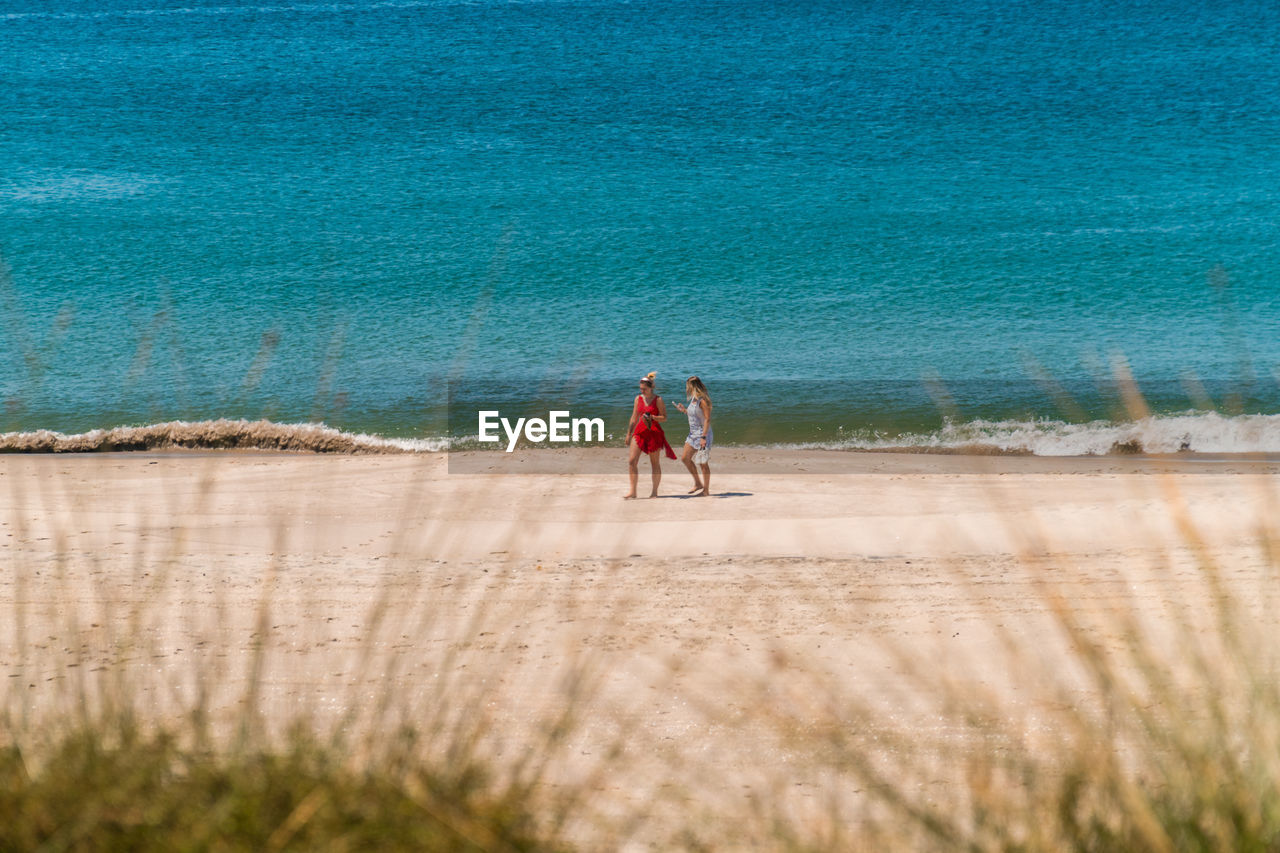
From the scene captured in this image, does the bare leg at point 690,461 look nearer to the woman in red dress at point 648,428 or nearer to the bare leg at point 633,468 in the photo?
the woman in red dress at point 648,428

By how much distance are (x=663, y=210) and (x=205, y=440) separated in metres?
22.9

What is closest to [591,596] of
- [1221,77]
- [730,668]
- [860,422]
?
[730,668]

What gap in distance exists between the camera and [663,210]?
124ft

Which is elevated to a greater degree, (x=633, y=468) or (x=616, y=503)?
(x=633, y=468)

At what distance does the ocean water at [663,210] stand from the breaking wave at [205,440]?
2.48 feet

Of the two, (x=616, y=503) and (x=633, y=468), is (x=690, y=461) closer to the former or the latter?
(x=633, y=468)

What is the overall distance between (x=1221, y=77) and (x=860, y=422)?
38098 millimetres

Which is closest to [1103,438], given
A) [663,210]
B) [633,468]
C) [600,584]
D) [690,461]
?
[690,461]

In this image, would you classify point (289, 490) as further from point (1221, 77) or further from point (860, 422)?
point (1221, 77)

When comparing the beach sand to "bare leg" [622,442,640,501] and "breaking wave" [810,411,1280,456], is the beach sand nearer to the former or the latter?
"bare leg" [622,442,640,501]

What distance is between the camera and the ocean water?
72.2ft

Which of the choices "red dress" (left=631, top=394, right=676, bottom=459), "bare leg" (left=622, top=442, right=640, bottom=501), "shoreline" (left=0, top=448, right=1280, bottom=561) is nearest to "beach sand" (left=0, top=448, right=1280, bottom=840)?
"shoreline" (left=0, top=448, right=1280, bottom=561)

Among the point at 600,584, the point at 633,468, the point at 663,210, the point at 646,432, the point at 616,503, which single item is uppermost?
the point at 663,210

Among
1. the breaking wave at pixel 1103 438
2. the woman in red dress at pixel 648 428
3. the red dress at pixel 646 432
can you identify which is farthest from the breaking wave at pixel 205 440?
the breaking wave at pixel 1103 438
